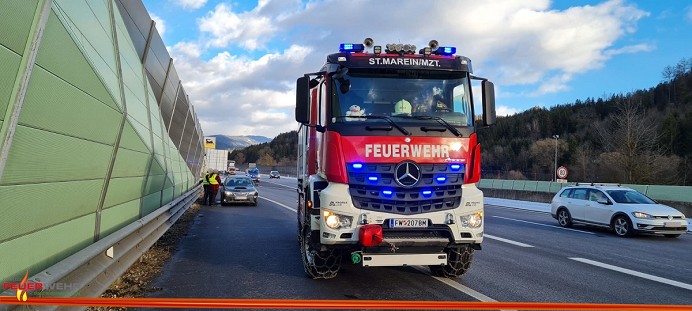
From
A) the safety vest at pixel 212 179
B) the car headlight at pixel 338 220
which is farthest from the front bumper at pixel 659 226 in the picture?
the safety vest at pixel 212 179

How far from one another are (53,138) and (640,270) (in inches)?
339

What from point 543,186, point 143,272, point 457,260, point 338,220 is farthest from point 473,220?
point 543,186

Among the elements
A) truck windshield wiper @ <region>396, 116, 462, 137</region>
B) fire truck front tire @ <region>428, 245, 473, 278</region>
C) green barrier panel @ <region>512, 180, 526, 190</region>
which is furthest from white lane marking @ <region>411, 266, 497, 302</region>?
green barrier panel @ <region>512, 180, 526, 190</region>

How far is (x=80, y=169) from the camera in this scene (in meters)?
4.64

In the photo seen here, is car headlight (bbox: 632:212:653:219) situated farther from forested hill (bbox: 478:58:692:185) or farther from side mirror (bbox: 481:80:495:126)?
forested hill (bbox: 478:58:692:185)

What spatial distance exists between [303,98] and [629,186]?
79.2 feet

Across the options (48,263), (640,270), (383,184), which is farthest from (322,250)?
(640,270)

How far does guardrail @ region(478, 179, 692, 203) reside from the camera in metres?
21.1

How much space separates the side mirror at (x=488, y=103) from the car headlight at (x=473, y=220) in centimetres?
140

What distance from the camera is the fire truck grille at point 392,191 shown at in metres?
5.84

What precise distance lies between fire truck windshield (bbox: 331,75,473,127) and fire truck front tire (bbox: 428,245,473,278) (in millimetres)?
1786

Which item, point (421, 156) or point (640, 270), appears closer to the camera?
point (421, 156)

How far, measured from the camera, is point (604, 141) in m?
49.8

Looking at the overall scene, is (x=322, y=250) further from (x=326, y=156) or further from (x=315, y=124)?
(x=315, y=124)
